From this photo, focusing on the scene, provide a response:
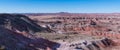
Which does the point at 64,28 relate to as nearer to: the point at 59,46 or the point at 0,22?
the point at 0,22

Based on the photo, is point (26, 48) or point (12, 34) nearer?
point (26, 48)

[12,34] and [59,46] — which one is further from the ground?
[12,34]

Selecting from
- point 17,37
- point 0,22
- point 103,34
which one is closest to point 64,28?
point 103,34

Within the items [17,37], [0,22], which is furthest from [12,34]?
[0,22]

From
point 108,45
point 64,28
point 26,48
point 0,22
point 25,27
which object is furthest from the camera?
point 64,28

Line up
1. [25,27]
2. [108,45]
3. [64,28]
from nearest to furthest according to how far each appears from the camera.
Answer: [108,45], [25,27], [64,28]

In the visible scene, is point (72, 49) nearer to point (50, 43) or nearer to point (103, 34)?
point (50, 43)

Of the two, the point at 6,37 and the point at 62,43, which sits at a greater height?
the point at 6,37

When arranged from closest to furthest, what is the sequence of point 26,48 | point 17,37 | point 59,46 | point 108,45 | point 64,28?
point 26,48 < point 17,37 < point 59,46 < point 108,45 < point 64,28

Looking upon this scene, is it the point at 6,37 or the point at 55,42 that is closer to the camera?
the point at 6,37
